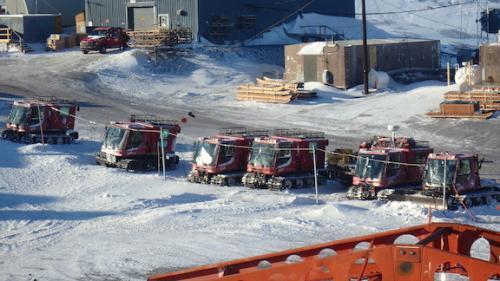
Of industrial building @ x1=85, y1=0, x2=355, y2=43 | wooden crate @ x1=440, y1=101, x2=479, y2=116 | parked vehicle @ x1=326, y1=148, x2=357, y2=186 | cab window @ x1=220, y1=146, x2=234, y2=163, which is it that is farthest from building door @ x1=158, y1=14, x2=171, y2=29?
cab window @ x1=220, y1=146, x2=234, y2=163

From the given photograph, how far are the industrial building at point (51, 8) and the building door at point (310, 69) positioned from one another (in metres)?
21.7

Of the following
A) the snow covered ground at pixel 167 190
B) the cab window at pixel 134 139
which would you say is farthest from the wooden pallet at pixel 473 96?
the cab window at pixel 134 139

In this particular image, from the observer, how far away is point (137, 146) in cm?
3272

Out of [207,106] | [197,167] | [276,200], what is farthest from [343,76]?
[276,200]

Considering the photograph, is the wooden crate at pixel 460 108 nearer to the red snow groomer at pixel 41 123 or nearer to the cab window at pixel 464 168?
the cab window at pixel 464 168

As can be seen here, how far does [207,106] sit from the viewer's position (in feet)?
161

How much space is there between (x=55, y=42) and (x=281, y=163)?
1365 inches

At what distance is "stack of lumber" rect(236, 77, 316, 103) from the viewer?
48.6m

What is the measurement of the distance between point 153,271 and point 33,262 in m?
2.81

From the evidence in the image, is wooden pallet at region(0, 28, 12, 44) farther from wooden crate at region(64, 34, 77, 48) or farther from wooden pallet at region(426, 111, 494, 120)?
wooden pallet at region(426, 111, 494, 120)

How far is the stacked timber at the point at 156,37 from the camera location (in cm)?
5725

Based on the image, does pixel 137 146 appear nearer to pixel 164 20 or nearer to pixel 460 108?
pixel 460 108

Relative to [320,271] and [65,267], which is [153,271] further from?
[320,271]

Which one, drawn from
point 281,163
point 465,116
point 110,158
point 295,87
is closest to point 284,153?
point 281,163
